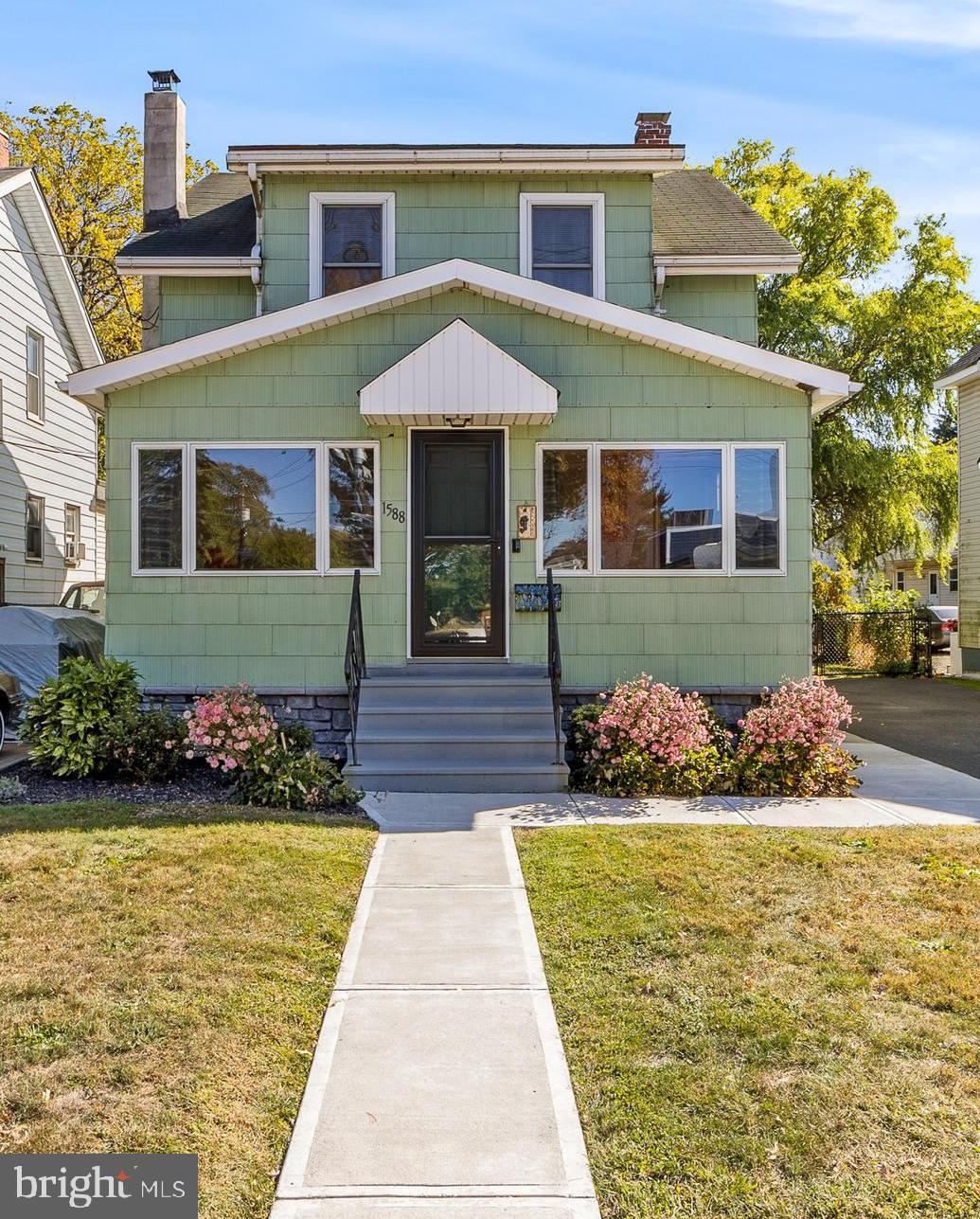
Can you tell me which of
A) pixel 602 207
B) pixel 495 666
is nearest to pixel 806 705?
pixel 495 666

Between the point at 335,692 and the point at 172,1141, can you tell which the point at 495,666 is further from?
the point at 172,1141

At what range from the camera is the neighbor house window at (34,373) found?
16.0 metres

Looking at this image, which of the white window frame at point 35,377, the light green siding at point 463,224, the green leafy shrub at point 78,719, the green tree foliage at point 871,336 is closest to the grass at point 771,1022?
the green leafy shrub at point 78,719

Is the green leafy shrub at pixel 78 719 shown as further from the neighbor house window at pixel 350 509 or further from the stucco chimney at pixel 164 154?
the stucco chimney at pixel 164 154

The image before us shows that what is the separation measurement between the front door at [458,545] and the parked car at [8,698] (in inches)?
164

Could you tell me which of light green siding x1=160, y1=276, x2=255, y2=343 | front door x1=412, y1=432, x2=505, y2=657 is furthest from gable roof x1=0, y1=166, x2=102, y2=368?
front door x1=412, y1=432, x2=505, y2=657

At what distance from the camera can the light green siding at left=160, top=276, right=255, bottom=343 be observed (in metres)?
11.7

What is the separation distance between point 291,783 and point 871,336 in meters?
19.3

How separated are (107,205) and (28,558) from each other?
40.8 ft

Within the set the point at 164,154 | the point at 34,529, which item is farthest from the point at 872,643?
the point at 34,529

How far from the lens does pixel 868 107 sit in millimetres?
12102

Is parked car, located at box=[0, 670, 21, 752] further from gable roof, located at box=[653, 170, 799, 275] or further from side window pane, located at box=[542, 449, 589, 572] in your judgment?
gable roof, located at box=[653, 170, 799, 275]

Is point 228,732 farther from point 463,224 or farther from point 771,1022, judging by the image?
point 463,224

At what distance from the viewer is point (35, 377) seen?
53.6ft
